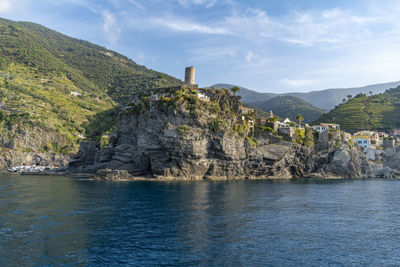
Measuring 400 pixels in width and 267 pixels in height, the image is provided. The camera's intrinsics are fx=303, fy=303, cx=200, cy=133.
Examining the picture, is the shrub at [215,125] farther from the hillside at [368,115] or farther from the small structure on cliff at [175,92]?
the hillside at [368,115]

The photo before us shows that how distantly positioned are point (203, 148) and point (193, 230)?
44.7 metres

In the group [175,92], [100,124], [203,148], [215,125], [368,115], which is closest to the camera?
[203,148]

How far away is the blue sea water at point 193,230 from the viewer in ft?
69.5

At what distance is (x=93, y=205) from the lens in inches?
1486

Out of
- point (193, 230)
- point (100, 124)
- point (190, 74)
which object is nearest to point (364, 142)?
point (190, 74)

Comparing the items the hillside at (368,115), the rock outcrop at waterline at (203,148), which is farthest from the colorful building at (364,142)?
the rock outcrop at waterline at (203,148)

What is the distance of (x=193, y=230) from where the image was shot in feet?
90.6

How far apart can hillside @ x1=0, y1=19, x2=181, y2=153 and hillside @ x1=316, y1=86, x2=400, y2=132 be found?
321ft

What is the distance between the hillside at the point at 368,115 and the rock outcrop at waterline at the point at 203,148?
190ft

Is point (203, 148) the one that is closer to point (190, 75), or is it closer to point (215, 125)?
point (215, 125)

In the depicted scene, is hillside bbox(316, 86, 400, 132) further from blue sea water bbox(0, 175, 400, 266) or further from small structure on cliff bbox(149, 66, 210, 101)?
blue sea water bbox(0, 175, 400, 266)

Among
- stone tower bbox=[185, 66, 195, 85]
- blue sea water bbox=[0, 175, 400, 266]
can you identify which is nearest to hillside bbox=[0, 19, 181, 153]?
stone tower bbox=[185, 66, 195, 85]

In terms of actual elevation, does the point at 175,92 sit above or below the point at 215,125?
above

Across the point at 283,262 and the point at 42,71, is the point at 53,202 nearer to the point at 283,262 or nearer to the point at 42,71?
the point at 283,262
